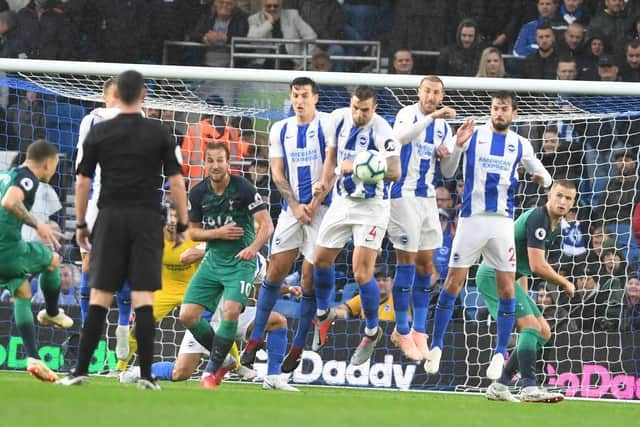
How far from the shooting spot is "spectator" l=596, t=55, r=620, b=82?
16.2 m

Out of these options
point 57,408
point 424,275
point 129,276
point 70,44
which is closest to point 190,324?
point 424,275

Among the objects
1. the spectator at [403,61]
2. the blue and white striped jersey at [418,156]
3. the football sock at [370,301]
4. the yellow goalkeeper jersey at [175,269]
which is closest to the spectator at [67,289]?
the yellow goalkeeper jersey at [175,269]

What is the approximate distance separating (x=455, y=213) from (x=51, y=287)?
5439 mm

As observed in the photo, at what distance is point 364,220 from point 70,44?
7469 millimetres

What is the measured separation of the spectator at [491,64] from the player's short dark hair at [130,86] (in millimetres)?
8037

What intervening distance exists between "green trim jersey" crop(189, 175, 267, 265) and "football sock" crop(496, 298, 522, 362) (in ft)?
7.52

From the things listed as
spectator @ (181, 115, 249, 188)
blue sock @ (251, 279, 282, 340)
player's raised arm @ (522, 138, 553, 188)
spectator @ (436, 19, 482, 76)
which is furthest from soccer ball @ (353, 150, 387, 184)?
spectator @ (436, 19, 482, 76)

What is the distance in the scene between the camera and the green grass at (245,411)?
7.50 m

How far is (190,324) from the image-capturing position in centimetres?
1205

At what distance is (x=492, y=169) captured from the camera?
12.2 m

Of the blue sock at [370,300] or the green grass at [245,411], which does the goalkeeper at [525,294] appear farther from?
the blue sock at [370,300]

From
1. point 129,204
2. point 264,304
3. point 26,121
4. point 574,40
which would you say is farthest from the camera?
point 574,40

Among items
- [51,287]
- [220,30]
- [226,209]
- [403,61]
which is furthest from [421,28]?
[51,287]

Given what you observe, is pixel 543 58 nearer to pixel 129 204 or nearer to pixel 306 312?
pixel 306 312
